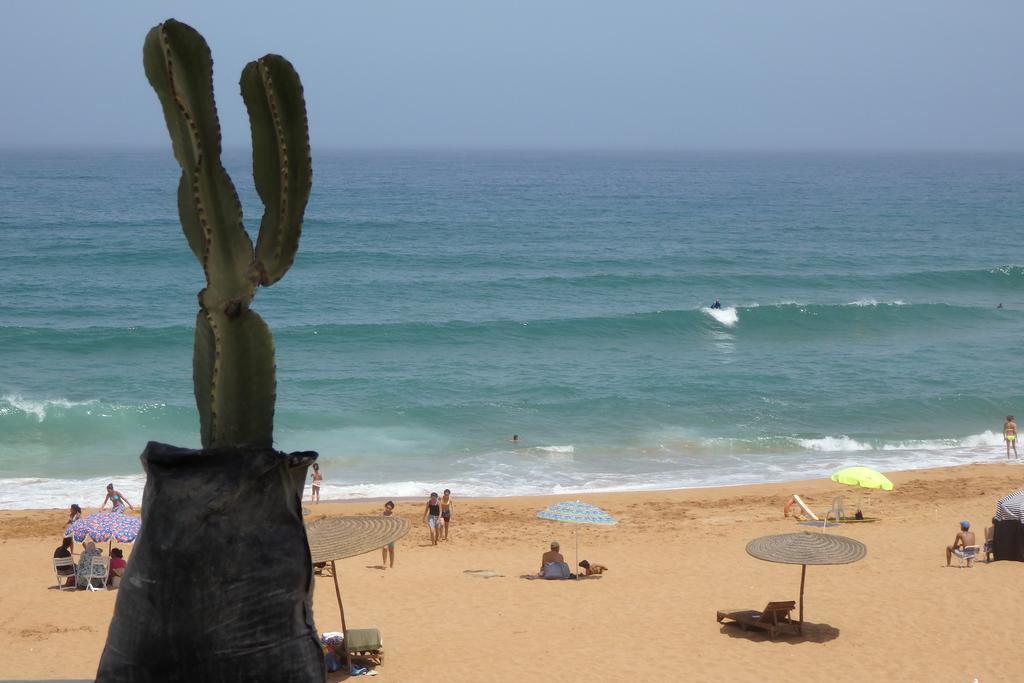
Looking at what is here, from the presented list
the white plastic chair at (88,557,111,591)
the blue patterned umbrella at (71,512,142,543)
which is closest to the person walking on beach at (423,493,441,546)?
the blue patterned umbrella at (71,512,142,543)

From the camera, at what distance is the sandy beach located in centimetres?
1241

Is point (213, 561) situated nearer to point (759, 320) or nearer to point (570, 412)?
point (570, 412)

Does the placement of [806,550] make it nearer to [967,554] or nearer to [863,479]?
[967,554]

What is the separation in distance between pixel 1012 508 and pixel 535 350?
883 inches

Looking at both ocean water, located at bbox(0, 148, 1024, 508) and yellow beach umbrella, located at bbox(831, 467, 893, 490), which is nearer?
yellow beach umbrella, located at bbox(831, 467, 893, 490)

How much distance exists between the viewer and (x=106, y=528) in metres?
15.9

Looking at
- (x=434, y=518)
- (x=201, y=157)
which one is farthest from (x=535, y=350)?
(x=201, y=157)

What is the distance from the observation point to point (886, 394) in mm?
31547

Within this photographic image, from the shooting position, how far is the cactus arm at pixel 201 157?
11.4 feet

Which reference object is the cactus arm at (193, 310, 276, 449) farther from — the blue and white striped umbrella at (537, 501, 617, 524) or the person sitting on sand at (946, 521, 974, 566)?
the person sitting on sand at (946, 521, 974, 566)

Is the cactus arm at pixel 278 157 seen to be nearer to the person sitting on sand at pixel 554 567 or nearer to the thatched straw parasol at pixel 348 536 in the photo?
the thatched straw parasol at pixel 348 536

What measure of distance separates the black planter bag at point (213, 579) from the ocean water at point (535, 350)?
19.4 meters

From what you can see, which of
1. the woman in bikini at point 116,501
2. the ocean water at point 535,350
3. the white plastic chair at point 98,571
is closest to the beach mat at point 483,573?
the white plastic chair at point 98,571

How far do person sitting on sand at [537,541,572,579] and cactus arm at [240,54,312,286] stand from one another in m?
12.8
